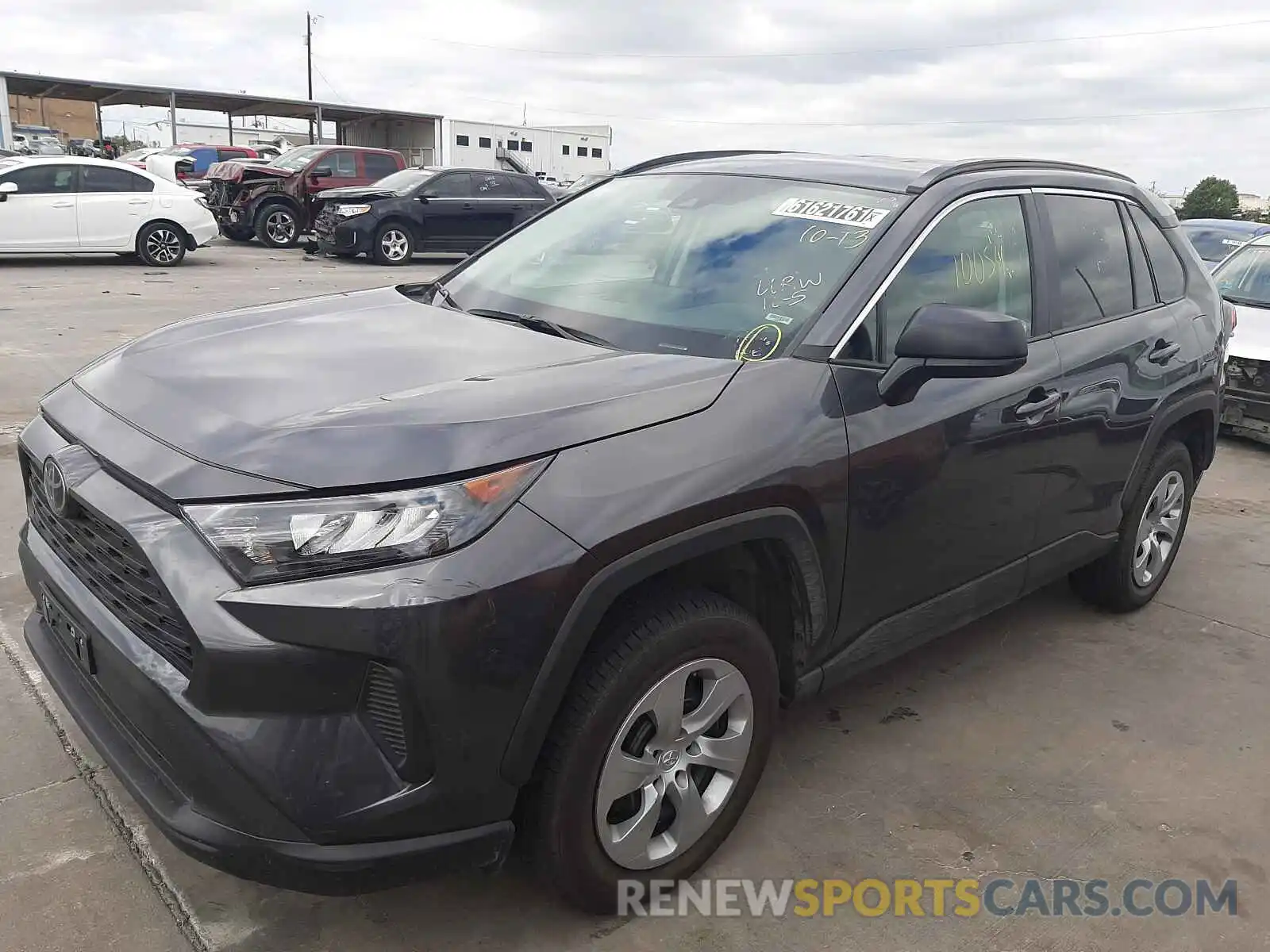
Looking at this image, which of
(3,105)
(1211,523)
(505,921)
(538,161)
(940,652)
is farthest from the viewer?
(538,161)

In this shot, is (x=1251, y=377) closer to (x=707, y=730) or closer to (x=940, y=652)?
(x=940, y=652)

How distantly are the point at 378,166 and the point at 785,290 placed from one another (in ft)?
56.8

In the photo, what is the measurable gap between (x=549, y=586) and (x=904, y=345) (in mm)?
1203

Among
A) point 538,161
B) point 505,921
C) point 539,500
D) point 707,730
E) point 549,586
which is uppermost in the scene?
point 538,161

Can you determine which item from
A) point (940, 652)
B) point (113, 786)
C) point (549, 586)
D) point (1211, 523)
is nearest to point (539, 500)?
point (549, 586)

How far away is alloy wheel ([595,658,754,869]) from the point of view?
2225 mm

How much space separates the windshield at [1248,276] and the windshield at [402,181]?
475 inches

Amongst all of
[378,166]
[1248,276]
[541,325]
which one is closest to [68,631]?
[541,325]

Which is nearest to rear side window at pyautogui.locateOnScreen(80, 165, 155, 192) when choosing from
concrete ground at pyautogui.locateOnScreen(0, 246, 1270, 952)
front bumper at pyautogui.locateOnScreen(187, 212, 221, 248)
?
front bumper at pyautogui.locateOnScreen(187, 212, 221, 248)

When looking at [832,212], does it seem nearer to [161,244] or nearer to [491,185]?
[161,244]

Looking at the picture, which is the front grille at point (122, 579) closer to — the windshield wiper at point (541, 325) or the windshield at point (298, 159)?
the windshield wiper at point (541, 325)

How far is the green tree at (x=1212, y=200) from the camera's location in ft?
117

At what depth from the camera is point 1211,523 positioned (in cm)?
573

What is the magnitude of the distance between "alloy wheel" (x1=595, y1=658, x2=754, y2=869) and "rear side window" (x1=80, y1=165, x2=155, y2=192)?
1411cm
